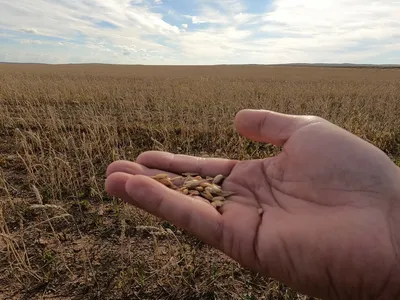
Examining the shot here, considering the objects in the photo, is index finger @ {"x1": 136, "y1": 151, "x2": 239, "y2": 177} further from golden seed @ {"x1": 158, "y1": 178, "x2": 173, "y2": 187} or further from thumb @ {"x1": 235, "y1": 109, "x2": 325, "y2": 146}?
thumb @ {"x1": 235, "y1": 109, "x2": 325, "y2": 146}

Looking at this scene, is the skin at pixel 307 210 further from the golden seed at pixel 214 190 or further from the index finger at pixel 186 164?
the index finger at pixel 186 164

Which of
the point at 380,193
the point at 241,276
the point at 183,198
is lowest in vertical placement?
the point at 241,276

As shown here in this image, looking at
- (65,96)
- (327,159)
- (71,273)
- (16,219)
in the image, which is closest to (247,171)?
(327,159)

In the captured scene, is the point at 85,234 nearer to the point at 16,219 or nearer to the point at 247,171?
the point at 16,219

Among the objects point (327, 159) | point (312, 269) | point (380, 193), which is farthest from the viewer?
point (327, 159)

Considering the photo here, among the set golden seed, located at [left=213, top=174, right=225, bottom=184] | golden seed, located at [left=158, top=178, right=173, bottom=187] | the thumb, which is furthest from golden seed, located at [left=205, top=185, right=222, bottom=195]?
the thumb

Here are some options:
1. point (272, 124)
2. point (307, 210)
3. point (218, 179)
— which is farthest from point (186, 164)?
point (307, 210)

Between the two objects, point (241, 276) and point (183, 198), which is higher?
point (183, 198)
